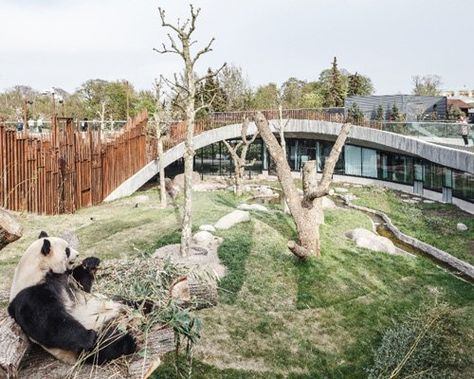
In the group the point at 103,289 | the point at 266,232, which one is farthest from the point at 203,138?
the point at 103,289

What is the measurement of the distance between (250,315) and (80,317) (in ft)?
20.8

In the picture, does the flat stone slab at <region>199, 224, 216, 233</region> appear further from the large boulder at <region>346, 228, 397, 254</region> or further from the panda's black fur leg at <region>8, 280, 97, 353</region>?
the panda's black fur leg at <region>8, 280, 97, 353</region>

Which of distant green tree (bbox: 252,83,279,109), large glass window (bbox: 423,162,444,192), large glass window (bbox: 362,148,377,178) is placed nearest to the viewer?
large glass window (bbox: 423,162,444,192)

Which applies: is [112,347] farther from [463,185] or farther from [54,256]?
[463,185]

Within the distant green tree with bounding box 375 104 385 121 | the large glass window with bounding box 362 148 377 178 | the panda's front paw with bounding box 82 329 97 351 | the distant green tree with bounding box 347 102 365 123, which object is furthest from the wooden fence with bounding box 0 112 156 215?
the distant green tree with bounding box 375 104 385 121

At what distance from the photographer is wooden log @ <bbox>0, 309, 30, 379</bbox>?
296cm

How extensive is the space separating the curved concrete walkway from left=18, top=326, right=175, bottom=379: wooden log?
16.3m

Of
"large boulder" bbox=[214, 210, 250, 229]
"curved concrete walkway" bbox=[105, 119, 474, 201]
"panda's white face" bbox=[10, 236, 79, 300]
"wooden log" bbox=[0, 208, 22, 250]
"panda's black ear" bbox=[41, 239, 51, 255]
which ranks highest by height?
"curved concrete walkway" bbox=[105, 119, 474, 201]

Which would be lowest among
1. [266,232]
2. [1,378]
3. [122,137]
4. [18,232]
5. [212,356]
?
[212,356]

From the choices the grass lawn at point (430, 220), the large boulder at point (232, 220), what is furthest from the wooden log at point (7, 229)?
the grass lawn at point (430, 220)

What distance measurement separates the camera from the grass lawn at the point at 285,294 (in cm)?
816

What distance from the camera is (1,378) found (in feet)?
9.82

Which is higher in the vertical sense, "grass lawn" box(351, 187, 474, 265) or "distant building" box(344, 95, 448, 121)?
"distant building" box(344, 95, 448, 121)

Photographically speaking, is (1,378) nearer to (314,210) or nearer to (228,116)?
(314,210)
